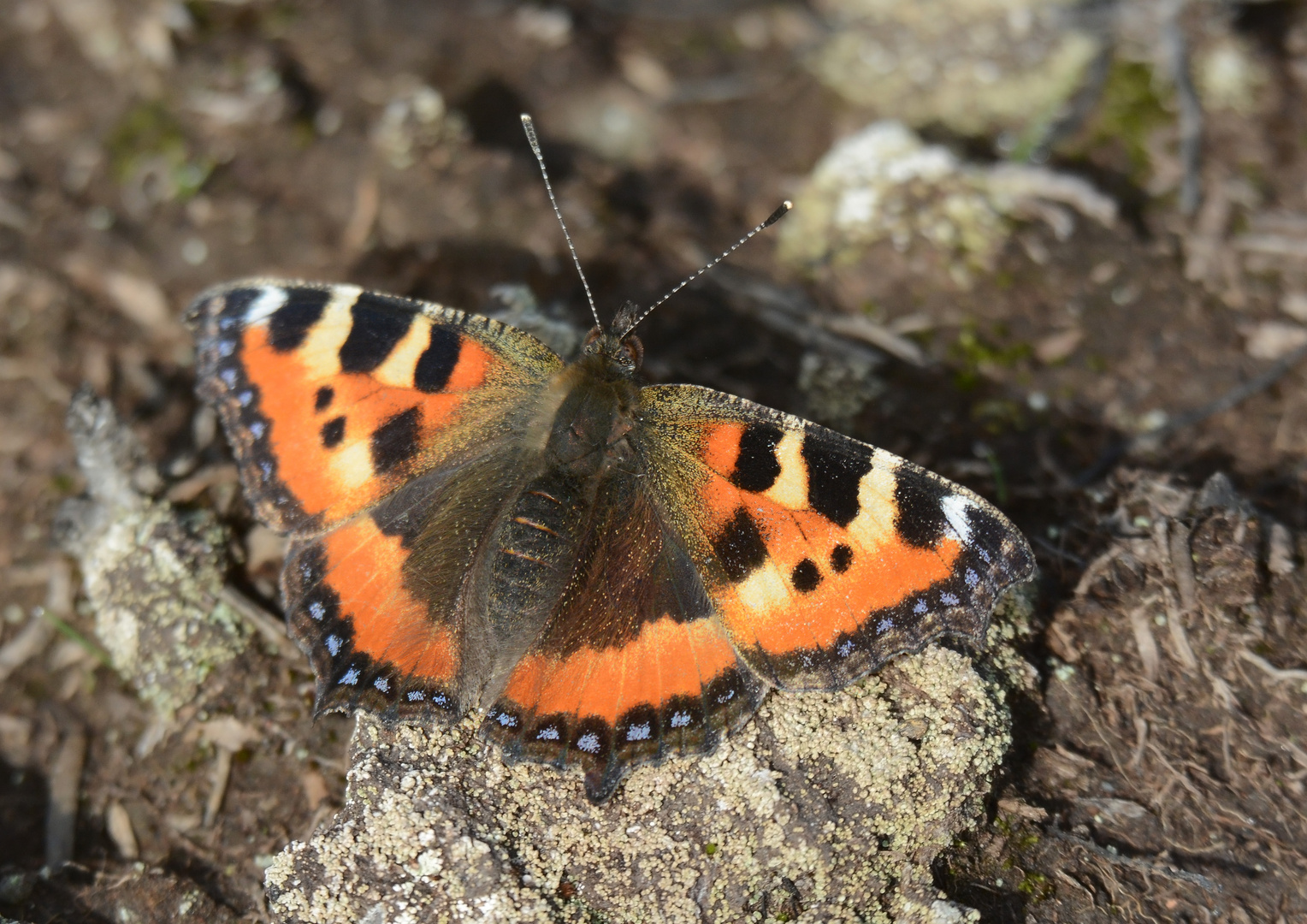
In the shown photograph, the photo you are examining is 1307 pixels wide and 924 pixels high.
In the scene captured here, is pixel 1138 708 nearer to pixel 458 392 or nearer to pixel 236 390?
pixel 458 392

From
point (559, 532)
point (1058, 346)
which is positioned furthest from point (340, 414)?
point (1058, 346)

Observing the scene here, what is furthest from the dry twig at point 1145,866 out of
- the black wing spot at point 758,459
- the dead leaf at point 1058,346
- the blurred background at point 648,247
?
the dead leaf at point 1058,346

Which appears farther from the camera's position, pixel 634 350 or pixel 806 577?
pixel 634 350

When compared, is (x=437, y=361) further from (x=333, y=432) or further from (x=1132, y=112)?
(x=1132, y=112)

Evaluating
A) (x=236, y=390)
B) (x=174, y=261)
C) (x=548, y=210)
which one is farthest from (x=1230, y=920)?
(x=174, y=261)

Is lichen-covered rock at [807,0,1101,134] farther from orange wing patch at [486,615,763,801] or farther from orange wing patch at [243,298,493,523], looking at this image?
orange wing patch at [486,615,763,801]

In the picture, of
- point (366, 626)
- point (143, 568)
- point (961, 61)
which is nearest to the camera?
point (366, 626)

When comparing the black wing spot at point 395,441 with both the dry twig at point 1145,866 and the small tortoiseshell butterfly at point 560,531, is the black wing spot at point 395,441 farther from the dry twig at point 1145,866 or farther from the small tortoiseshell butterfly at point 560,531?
Answer: the dry twig at point 1145,866
